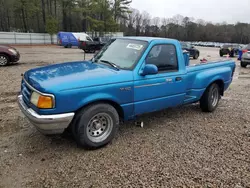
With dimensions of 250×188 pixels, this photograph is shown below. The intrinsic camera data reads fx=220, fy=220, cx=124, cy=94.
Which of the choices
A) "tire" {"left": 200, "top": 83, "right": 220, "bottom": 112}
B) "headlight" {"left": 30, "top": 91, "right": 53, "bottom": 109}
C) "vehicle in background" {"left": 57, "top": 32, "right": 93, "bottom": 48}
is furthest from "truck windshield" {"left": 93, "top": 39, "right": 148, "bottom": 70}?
"vehicle in background" {"left": 57, "top": 32, "right": 93, "bottom": 48}

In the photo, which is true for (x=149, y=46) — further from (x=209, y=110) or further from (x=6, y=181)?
(x=6, y=181)

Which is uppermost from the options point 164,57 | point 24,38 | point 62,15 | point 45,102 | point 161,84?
point 62,15

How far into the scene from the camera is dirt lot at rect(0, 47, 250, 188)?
9.61 feet

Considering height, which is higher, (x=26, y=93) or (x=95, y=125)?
(x=26, y=93)

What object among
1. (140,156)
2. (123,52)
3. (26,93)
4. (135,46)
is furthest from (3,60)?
(140,156)

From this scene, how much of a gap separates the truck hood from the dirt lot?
1.11 metres

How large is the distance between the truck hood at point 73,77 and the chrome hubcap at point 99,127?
584 mm

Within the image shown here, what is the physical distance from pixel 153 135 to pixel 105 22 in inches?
1750

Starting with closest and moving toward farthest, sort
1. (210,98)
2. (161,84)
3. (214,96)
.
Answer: (161,84)
(210,98)
(214,96)

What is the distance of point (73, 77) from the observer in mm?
3365

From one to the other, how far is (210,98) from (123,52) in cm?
263

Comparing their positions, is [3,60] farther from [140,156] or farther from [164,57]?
[140,156]

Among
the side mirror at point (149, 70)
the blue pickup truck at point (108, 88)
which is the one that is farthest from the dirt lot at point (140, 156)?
the side mirror at point (149, 70)

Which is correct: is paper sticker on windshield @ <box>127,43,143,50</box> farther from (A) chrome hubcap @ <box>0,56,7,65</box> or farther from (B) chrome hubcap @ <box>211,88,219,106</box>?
(A) chrome hubcap @ <box>0,56,7,65</box>
